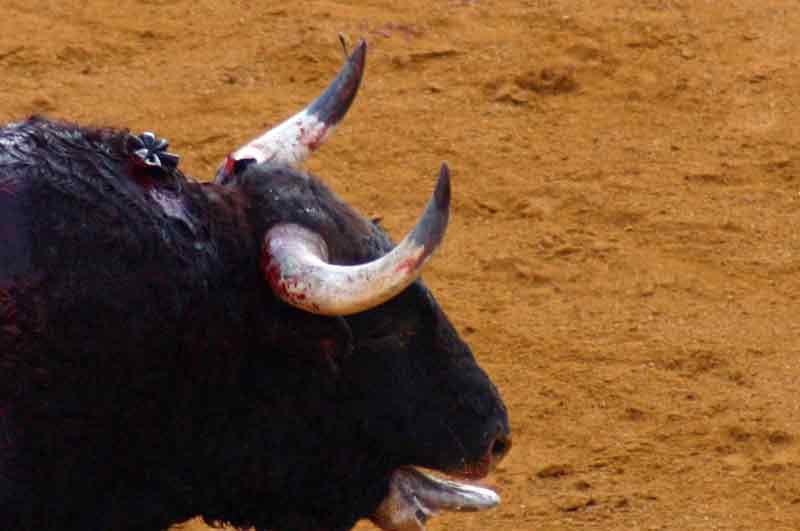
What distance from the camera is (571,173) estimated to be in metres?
9.23

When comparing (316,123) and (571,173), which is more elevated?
(316,123)

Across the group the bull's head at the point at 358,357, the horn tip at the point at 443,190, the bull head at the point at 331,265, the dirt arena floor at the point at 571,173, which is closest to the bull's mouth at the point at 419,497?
the bull's head at the point at 358,357

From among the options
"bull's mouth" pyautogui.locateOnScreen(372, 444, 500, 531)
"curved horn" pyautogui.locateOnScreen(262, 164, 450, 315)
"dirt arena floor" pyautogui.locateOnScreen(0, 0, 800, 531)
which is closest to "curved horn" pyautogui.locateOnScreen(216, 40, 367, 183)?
"curved horn" pyautogui.locateOnScreen(262, 164, 450, 315)

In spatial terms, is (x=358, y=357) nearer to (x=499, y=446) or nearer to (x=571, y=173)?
(x=499, y=446)

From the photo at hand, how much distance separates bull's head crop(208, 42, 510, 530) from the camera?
467 cm

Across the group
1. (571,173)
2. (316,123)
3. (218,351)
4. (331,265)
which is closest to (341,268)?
(331,265)

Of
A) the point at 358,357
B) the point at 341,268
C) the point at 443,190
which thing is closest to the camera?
the point at 443,190

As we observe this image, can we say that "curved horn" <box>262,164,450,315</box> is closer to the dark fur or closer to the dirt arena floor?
the dark fur

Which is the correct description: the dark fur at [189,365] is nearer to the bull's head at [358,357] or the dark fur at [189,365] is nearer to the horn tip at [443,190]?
the bull's head at [358,357]

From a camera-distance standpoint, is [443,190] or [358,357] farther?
[358,357]

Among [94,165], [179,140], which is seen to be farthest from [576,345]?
[94,165]

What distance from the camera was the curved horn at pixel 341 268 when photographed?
434cm

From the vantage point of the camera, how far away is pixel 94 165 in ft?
15.1

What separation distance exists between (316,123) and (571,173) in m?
4.11
